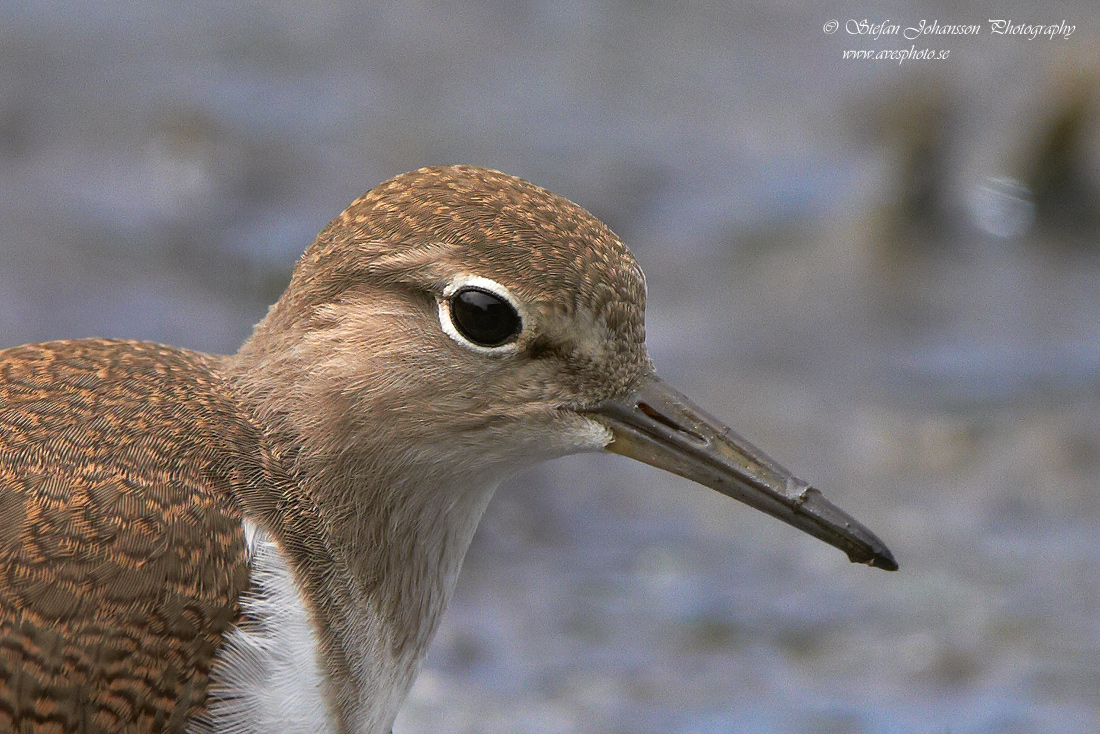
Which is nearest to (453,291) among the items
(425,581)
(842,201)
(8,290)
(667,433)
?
(667,433)

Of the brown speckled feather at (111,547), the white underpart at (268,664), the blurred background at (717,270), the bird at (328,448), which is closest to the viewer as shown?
the brown speckled feather at (111,547)

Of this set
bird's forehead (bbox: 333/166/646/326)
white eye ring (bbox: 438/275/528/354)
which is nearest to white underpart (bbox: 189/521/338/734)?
white eye ring (bbox: 438/275/528/354)

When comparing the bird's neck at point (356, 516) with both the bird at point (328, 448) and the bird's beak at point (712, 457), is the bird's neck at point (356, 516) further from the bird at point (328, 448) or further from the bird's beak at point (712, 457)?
the bird's beak at point (712, 457)

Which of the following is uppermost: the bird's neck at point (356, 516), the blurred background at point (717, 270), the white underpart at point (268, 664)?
the blurred background at point (717, 270)

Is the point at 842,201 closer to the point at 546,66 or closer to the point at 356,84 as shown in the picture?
the point at 546,66

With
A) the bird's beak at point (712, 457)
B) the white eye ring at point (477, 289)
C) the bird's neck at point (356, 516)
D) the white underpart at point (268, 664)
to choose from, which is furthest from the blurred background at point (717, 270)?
the white eye ring at point (477, 289)

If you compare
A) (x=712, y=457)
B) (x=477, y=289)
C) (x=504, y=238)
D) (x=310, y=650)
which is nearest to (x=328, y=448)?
(x=310, y=650)

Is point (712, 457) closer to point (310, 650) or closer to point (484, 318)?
point (484, 318)
